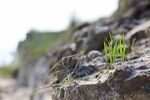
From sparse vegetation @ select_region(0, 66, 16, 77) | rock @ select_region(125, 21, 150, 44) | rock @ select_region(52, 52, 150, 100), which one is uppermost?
rock @ select_region(125, 21, 150, 44)

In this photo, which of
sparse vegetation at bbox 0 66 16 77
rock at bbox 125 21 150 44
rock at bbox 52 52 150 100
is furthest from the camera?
sparse vegetation at bbox 0 66 16 77

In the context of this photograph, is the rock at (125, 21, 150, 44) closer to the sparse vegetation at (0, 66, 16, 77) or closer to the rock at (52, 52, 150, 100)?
the rock at (52, 52, 150, 100)

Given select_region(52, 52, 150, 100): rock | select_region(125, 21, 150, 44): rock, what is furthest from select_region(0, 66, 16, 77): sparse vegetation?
select_region(52, 52, 150, 100): rock

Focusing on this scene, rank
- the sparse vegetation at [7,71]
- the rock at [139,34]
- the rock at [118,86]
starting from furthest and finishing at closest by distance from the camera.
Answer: the sparse vegetation at [7,71], the rock at [139,34], the rock at [118,86]

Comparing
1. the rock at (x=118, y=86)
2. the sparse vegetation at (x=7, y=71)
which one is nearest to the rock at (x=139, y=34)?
the rock at (x=118, y=86)

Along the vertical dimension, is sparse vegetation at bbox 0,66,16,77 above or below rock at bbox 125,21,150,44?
below

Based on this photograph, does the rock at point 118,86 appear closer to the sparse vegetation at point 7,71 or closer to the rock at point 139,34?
the rock at point 139,34

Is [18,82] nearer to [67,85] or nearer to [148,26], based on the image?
[148,26]

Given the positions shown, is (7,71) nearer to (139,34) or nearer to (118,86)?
(139,34)

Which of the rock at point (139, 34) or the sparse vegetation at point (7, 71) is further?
the sparse vegetation at point (7, 71)

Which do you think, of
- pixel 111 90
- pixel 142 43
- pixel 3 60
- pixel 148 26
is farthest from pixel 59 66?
pixel 3 60

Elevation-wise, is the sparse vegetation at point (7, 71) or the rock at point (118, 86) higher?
the sparse vegetation at point (7, 71)
